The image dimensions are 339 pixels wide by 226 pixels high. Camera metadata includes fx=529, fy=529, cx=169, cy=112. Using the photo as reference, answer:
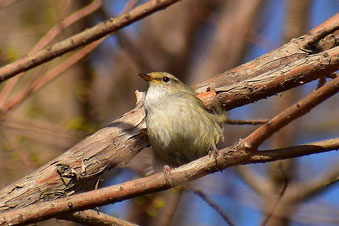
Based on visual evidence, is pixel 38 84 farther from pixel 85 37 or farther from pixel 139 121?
pixel 85 37

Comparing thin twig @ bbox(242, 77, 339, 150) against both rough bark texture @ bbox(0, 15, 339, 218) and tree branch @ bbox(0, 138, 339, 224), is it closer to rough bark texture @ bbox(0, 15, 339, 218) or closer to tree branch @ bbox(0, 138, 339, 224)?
tree branch @ bbox(0, 138, 339, 224)

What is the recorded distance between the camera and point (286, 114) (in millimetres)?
2107

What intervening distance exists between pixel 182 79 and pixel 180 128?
2103mm

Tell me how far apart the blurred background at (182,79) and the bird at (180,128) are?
0.66 m

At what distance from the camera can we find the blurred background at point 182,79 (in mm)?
4680

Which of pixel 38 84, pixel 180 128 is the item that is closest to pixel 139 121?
pixel 180 128

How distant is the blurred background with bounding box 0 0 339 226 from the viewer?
184 inches

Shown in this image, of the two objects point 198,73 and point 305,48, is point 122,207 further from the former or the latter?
point 305,48

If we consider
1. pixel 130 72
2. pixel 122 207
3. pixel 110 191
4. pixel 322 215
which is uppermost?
pixel 130 72

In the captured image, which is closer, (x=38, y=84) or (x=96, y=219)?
(x=96, y=219)

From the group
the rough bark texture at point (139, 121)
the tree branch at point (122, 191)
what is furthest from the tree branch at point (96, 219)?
the tree branch at point (122, 191)

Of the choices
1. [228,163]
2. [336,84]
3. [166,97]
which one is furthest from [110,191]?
[166,97]

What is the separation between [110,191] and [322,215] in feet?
9.81

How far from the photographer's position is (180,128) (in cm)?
365
